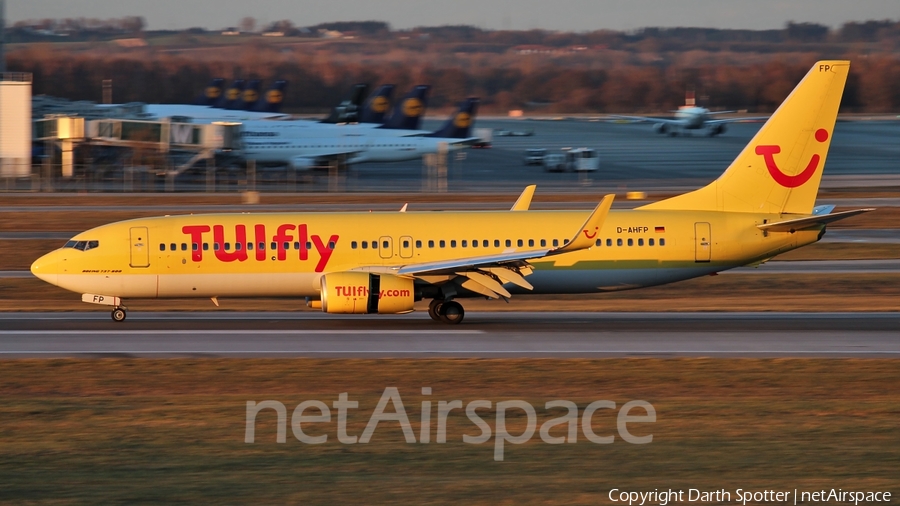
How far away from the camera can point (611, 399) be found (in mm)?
18484

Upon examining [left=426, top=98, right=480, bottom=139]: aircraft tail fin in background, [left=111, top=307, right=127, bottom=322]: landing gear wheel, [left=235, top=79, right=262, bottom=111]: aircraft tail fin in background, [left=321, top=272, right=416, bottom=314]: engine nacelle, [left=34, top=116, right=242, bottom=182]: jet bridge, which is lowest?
[left=111, top=307, right=127, bottom=322]: landing gear wheel

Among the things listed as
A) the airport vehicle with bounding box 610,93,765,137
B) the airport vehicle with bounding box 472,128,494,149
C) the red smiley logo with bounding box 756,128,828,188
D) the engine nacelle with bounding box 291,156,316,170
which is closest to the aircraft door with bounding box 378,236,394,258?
the red smiley logo with bounding box 756,128,828,188

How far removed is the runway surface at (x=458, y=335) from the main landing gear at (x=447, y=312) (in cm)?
30

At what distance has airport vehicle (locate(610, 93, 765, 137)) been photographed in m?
115

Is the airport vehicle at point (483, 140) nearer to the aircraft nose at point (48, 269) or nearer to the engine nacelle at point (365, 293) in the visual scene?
the aircraft nose at point (48, 269)

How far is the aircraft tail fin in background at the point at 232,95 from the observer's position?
11331cm

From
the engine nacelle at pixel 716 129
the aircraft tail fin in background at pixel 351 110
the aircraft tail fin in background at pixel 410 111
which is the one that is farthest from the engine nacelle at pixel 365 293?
the engine nacelle at pixel 716 129

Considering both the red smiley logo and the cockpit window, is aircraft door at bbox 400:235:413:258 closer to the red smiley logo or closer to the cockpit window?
the cockpit window

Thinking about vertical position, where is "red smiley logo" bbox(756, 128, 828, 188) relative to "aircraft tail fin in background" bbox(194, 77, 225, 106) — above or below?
below

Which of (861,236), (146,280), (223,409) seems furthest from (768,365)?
(861,236)

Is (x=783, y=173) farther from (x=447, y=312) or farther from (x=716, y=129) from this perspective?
(x=716, y=129)

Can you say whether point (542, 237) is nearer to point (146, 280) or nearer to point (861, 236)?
point (146, 280)

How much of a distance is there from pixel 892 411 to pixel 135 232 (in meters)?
20.2

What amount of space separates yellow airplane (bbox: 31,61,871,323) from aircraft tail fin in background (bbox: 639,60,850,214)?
415 millimetres
